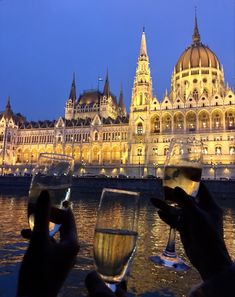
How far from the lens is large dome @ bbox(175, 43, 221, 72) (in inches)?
2552

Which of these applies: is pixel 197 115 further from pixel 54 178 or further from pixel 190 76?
pixel 54 178

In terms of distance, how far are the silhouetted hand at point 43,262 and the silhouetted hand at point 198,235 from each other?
591mm

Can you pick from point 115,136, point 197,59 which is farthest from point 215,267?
point 197,59

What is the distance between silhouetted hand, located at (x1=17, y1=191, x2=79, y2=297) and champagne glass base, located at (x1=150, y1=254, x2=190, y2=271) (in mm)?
1347

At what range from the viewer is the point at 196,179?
6.59 ft

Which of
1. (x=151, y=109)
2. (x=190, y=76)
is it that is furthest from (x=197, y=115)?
(x=190, y=76)

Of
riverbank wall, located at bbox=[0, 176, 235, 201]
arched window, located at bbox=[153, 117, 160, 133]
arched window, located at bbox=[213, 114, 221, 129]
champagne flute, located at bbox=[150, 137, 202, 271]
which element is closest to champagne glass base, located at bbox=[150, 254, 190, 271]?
champagne flute, located at bbox=[150, 137, 202, 271]

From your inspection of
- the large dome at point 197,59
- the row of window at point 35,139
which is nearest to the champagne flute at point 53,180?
the large dome at point 197,59

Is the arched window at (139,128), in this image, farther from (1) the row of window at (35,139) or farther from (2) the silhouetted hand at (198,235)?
(2) the silhouetted hand at (198,235)

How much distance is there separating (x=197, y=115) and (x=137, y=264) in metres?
52.9

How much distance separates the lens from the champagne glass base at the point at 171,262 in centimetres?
227

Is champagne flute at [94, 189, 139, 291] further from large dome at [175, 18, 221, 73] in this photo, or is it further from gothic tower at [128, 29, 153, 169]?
large dome at [175, 18, 221, 73]

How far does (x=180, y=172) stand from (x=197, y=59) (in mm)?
69319

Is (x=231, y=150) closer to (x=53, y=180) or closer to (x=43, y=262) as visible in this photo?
(x=53, y=180)
